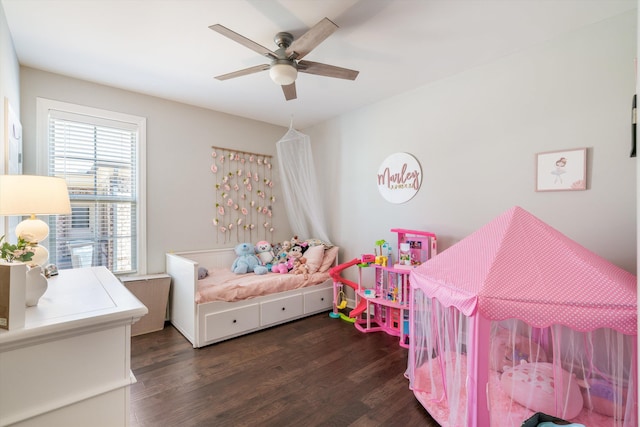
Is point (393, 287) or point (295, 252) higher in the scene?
point (295, 252)

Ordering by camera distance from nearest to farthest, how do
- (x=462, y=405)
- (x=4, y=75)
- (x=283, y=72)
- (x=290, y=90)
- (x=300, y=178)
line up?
1. (x=462, y=405)
2. (x=4, y=75)
3. (x=283, y=72)
4. (x=290, y=90)
5. (x=300, y=178)

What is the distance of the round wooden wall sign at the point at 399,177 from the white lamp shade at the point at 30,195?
2.81m

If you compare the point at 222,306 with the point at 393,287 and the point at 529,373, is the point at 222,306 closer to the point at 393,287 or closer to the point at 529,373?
the point at 393,287

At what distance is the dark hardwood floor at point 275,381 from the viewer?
1753 millimetres

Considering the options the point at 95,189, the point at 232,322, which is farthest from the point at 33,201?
the point at 232,322

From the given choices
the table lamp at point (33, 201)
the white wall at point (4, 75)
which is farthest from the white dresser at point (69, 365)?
the white wall at point (4, 75)

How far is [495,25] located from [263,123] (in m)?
3.01

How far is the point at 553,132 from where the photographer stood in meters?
2.16

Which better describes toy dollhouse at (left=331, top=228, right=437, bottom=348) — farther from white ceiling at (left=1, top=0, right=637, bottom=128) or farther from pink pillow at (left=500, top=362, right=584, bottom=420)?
white ceiling at (left=1, top=0, right=637, bottom=128)

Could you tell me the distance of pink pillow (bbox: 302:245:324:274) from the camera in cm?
353

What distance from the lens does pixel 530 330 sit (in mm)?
1527

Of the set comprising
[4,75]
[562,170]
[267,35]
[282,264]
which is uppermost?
[267,35]

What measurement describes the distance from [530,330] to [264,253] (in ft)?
9.62

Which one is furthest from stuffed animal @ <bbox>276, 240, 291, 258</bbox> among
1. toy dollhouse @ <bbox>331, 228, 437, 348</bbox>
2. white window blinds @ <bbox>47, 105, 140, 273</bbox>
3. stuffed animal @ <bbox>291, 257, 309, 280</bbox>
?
white window blinds @ <bbox>47, 105, 140, 273</bbox>
